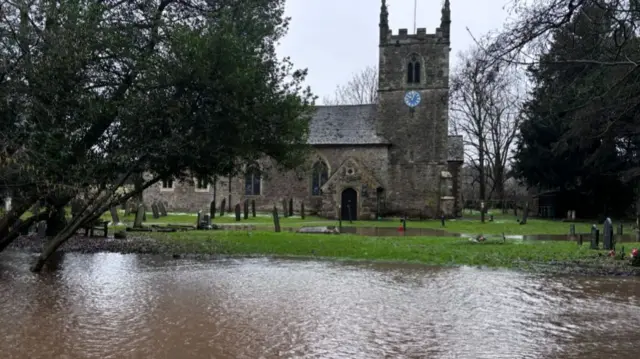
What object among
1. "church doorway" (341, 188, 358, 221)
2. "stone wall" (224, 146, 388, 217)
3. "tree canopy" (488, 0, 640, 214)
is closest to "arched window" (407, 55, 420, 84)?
"stone wall" (224, 146, 388, 217)

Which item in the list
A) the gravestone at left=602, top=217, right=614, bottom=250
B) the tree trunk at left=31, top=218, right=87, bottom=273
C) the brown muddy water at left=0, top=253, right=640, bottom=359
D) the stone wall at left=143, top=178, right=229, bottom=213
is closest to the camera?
the brown muddy water at left=0, top=253, right=640, bottom=359

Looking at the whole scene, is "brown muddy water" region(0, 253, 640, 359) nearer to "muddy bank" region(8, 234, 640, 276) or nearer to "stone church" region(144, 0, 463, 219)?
"muddy bank" region(8, 234, 640, 276)

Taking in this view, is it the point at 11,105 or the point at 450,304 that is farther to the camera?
the point at 11,105

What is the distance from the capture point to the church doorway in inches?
1302

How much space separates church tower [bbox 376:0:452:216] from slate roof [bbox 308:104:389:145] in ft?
2.89

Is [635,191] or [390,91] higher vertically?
[390,91]

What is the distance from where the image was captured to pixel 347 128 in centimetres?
3603

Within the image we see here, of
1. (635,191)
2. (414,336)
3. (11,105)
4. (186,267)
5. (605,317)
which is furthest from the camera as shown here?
(635,191)

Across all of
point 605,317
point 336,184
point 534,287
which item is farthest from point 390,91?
point 605,317

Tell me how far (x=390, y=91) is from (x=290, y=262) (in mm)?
23821

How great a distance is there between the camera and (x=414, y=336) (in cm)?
638

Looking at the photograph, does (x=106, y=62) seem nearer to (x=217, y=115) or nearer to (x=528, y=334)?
(x=217, y=115)

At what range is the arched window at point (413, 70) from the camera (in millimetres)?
34875

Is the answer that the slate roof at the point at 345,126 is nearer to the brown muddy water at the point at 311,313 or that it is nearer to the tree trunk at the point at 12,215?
the tree trunk at the point at 12,215
